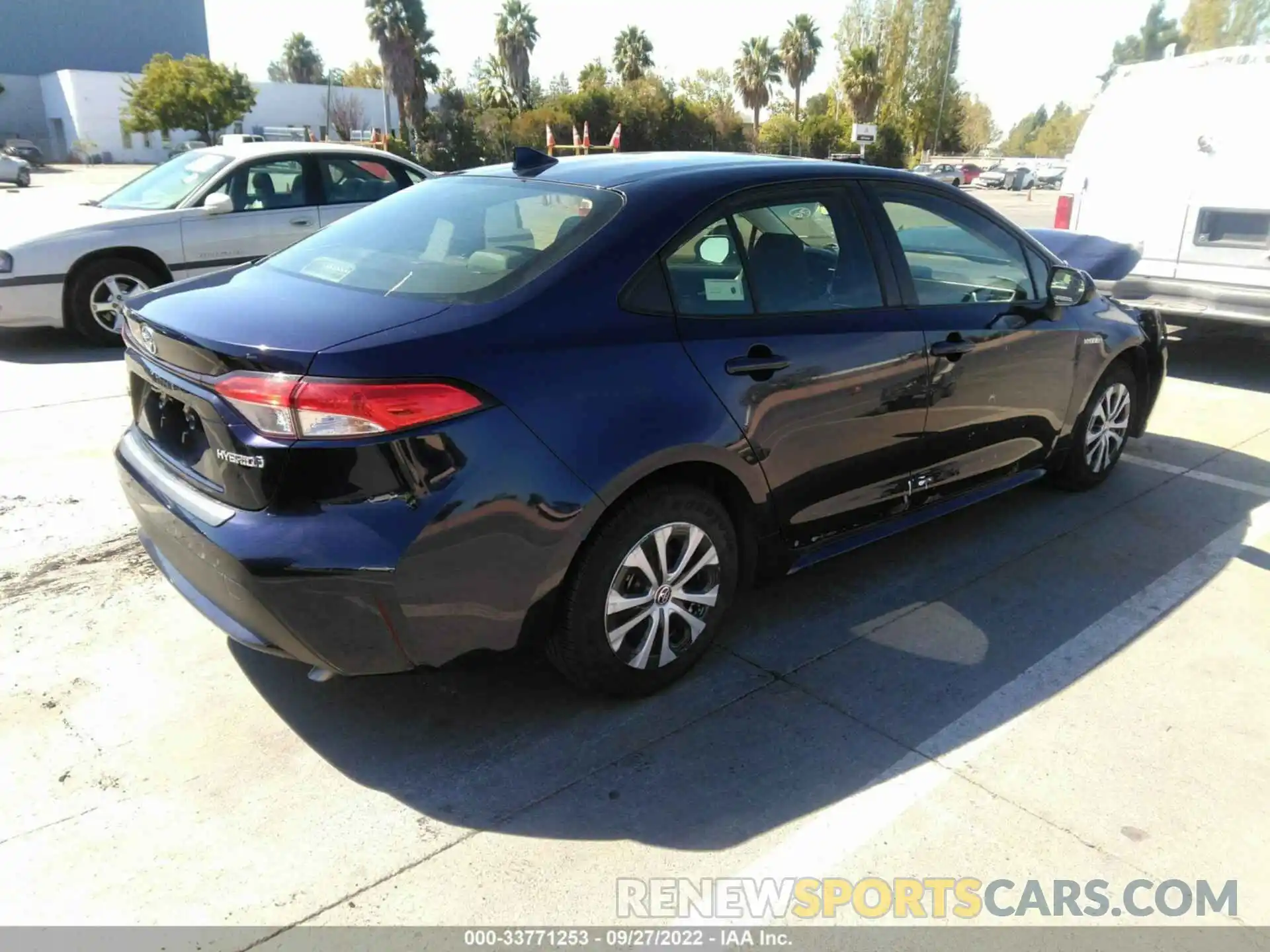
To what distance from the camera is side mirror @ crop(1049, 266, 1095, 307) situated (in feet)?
14.7

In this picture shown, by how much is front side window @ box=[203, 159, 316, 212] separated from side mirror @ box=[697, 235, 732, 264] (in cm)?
628

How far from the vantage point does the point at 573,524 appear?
2727mm

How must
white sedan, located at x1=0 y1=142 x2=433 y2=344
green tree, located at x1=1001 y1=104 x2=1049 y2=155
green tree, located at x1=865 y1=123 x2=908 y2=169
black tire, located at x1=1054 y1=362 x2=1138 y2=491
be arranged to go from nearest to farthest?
black tire, located at x1=1054 y1=362 x2=1138 y2=491 < white sedan, located at x1=0 y1=142 x2=433 y2=344 < green tree, located at x1=865 y1=123 x2=908 y2=169 < green tree, located at x1=1001 y1=104 x2=1049 y2=155

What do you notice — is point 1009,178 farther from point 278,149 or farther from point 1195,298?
point 278,149

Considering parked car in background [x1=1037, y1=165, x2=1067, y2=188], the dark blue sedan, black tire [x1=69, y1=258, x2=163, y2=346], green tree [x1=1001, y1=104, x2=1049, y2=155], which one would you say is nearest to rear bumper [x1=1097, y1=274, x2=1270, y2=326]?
the dark blue sedan

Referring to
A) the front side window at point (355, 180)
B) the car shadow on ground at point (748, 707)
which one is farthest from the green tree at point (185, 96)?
the car shadow on ground at point (748, 707)

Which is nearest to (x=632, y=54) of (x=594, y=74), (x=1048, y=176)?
(x=594, y=74)

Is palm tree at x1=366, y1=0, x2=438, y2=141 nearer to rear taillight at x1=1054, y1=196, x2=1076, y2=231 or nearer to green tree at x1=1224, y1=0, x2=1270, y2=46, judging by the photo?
green tree at x1=1224, y1=0, x2=1270, y2=46

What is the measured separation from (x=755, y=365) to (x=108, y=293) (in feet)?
21.6

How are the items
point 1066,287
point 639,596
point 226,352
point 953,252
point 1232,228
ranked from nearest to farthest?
point 226,352 → point 639,596 → point 953,252 → point 1066,287 → point 1232,228

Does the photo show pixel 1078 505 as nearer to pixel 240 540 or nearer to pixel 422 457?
pixel 422 457

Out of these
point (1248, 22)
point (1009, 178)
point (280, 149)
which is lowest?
point (1009, 178)

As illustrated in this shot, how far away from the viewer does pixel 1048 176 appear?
53.1 m
